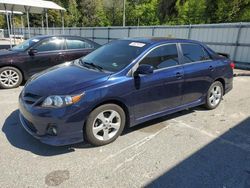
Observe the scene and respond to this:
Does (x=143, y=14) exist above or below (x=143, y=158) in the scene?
above

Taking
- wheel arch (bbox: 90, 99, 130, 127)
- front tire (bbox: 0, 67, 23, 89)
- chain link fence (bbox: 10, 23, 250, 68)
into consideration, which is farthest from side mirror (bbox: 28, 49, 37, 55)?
chain link fence (bbox: 10, 23, 250, 68)

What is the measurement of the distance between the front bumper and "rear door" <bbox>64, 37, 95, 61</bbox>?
173 inches

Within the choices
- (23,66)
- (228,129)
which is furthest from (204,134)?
(23,66)

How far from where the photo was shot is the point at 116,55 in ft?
13.2

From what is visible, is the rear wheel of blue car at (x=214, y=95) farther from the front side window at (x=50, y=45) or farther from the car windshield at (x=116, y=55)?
the front side window at (x=50, y=45)

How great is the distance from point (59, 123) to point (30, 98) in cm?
69

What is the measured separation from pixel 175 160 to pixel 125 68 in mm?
1525

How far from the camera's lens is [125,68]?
11.7 feet

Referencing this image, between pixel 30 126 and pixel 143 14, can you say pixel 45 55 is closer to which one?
pixel 30 126

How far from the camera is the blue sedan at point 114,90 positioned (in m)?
3.07

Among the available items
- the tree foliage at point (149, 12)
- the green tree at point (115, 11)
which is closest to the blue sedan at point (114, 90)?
the tree foliage at point (149, 12)

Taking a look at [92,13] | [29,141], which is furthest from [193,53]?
[92,13]

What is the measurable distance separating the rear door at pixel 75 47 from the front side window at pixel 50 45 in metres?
0.22

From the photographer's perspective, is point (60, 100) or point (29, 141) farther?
point (29, 141)
